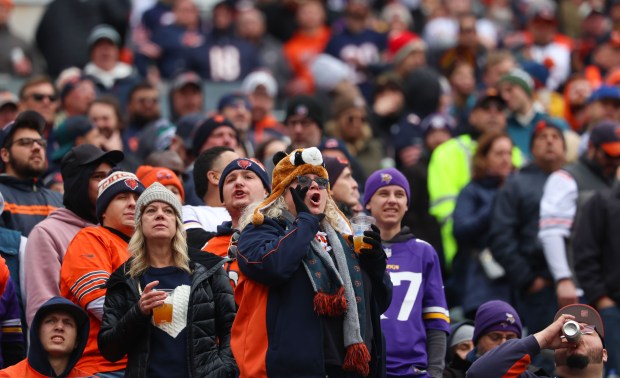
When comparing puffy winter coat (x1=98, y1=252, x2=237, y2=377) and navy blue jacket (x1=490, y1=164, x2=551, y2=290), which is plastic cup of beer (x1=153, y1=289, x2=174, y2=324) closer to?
puffy winter coat (x1=98, y1=252, x2=237, y2=377)

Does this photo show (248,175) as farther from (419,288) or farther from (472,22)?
(472,22)

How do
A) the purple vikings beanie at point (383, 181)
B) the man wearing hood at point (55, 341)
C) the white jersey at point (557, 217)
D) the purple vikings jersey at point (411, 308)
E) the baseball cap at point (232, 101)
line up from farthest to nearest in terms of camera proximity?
the baseball cap at point (232, 101), the white jersey at point (557, 217), the purple vikings beanie at point (383, 181), the purple vikings jersey at point (411, 308), the man wearing hood at point (55, 341)

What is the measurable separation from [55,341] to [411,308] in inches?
94.3

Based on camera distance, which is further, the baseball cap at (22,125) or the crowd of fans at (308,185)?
the baseball cap at (22,125)

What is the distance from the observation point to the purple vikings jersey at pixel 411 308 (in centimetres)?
972

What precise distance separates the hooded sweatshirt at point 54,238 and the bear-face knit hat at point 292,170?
2.02 m

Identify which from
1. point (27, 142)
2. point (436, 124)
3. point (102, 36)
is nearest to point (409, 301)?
point (27, 142)

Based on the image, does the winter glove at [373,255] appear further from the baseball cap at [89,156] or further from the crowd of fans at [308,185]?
the baseball cap at [89,156]

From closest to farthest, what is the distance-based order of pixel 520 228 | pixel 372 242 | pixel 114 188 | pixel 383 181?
pixel 372 242 < pixel 114 188 < pixel 383 181 < pixel 520 228

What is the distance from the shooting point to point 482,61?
19438mm

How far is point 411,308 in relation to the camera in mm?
9875

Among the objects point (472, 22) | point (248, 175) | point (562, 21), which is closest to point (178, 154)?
point (248, 175)

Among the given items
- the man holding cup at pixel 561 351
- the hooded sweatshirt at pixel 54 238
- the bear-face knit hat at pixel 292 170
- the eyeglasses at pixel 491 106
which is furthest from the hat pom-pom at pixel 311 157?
the eyeglasses at pixel 491 106

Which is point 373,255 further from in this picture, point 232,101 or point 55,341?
point 232,101
